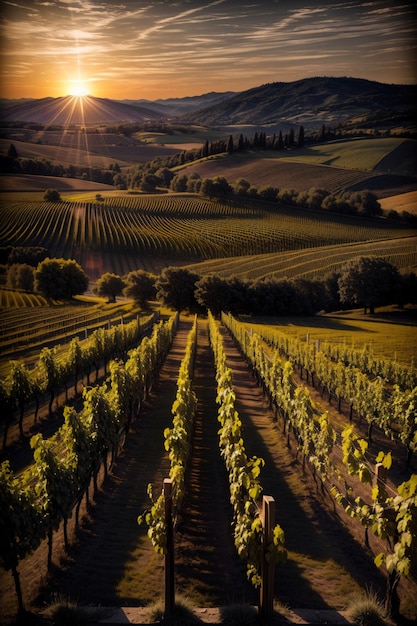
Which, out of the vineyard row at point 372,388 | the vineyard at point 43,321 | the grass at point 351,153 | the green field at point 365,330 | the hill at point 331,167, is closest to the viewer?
the vineyard row at point 372,388

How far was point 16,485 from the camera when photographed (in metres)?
6.74

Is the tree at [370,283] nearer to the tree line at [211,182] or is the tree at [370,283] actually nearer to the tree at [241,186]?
the tree line at [211,182]

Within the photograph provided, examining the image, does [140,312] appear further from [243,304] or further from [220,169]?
[220,169]

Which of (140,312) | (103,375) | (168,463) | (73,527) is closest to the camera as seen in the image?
(73,527)

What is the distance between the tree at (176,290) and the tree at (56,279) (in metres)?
10.5

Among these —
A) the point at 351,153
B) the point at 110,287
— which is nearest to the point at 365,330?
the point at 110,287

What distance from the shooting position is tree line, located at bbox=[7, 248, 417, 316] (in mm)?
48031

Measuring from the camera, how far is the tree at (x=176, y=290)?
51906mm

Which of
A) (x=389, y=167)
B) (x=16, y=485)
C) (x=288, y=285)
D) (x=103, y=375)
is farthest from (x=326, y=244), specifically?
(x=16, y=485)

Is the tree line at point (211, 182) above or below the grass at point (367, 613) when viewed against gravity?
above

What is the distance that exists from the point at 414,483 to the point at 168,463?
23.9ft

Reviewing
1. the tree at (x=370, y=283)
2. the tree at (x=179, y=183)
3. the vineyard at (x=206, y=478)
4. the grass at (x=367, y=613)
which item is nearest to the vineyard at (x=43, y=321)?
the vineyard at (x=206, y=478)

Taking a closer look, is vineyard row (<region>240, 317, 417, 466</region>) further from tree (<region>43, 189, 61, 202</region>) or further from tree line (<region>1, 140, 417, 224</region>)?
tree (<region>43, 189, 61, 202</region>)

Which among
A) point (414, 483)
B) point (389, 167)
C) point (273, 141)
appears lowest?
point (414, 483)
